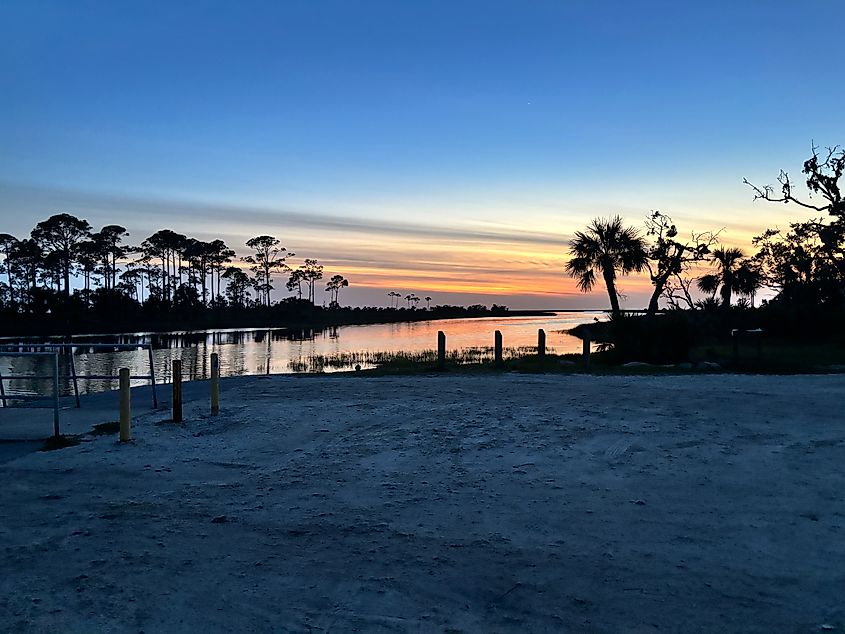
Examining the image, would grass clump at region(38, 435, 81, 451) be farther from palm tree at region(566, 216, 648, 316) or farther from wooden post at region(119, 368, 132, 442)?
palm tree at region(566, 216, 648, 316)

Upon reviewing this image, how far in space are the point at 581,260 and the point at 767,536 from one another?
31.7 meters

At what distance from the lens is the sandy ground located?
4.33 m

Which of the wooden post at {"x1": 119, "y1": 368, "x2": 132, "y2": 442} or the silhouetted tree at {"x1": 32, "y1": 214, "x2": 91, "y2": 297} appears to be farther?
the silhouetted tree at {"x1": 32, "y1": 214, "x2": 91, "y2": 297}

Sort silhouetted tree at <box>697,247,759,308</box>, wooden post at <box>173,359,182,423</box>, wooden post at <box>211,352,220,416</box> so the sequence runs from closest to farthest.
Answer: wooden post at <box>173,359,182,423</box>
wooden post at <box>211,352,220,416</box>
silhouetted tree at <box>697,247,759,308</box>

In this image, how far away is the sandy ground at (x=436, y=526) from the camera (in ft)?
14.2

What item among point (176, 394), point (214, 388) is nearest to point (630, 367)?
point (214, 388)

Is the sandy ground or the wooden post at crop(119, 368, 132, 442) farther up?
the wooden post at crop(119, 368, 132, 442)

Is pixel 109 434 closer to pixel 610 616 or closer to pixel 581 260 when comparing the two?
pixel 610 616

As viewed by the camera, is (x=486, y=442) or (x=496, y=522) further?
(x=486, y=442)

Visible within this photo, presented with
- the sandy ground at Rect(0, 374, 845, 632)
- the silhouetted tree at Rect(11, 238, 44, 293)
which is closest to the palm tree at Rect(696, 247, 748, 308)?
the sandy ground at Rect(0, 374, 845, 632)

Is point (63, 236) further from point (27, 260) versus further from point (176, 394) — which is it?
point (176, 394)

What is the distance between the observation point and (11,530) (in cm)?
591

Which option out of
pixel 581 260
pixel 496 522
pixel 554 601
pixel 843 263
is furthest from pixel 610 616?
pixel 843 263

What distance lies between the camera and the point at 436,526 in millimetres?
5934
